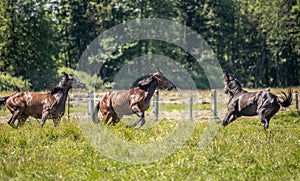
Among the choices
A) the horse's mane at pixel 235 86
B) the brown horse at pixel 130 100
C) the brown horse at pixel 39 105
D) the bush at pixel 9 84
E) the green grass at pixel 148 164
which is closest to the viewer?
the green grass at pixel 148 164

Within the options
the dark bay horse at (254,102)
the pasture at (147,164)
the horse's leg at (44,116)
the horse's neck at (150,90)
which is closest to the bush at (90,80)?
the dark bay horse at (254,102)

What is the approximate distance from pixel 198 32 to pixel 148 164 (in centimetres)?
4673

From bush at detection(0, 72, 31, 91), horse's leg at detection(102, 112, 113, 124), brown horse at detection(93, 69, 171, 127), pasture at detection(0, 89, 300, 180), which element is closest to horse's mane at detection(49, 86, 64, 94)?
brown horse at detection(93, 69, 171, 127)

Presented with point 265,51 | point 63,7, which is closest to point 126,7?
point 63,7

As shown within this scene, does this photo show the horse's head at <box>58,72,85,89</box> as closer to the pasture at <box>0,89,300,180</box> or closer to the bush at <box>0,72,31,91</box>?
the pasture at <box>0,89,300,180</box>

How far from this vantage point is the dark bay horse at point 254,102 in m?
16.0

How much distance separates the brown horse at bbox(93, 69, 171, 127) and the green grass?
1.94 metres

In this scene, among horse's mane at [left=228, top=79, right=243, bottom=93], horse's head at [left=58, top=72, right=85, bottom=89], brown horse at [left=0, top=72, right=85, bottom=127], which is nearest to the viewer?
brown horse at [left=0, top=72, right=85, bottom=127]

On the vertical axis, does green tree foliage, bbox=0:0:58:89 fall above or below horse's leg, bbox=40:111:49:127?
above

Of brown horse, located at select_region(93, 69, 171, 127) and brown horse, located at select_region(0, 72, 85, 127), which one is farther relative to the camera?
brown horse, located at select_region(93, 69, 171, 127)

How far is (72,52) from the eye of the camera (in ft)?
179

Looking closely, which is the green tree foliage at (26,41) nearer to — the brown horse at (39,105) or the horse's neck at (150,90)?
the brown horse at (39,105)

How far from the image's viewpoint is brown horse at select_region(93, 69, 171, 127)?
16062 millimetres

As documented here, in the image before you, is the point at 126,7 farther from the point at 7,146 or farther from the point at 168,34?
the point at 7,146
